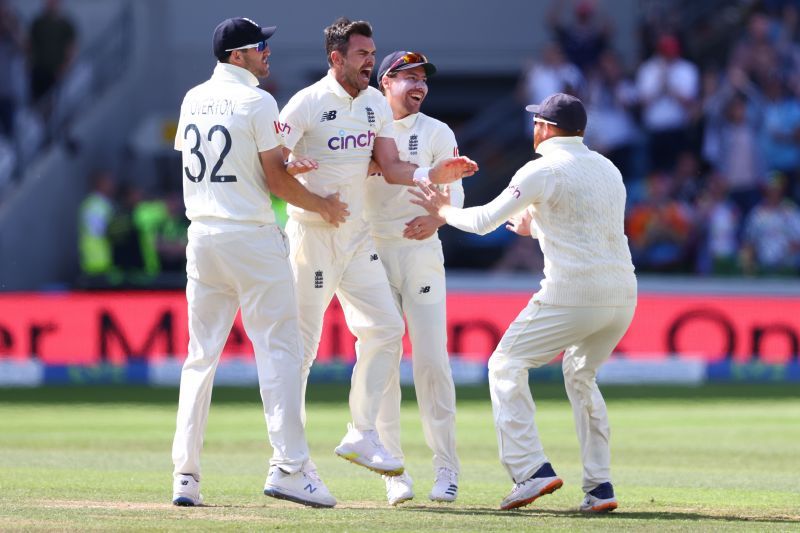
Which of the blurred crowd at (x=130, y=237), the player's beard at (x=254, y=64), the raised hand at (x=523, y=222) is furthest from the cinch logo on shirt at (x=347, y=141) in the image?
the blurred crowd at (x=130, y=237)

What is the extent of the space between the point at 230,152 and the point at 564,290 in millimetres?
1877

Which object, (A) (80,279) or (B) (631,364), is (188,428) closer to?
(B) (631,364)

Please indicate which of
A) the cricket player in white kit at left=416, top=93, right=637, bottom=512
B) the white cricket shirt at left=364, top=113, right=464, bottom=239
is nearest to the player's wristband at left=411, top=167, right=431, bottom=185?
the cricket player in white kit at left=416, top=93, right=637, bottom=512

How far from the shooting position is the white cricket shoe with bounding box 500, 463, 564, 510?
24.6 ft

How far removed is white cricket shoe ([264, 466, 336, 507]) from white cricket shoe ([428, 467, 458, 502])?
2.49 ft

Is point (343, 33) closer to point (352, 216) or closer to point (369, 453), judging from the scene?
point (352, 216)

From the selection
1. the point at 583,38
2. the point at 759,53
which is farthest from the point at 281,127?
the point at 759,53

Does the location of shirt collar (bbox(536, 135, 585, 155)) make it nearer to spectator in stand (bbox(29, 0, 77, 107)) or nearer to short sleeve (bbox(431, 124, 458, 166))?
short sleeve (bbox(431, 124, 458, 166))

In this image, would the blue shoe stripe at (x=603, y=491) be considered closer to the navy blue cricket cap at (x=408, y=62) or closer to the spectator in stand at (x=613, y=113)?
the navy blue cricket cap at (x=408, y=62)

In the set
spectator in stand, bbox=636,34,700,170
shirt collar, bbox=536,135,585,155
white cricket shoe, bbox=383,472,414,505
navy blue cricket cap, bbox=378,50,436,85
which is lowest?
white cricket shoe, bbox=383,472,414,505

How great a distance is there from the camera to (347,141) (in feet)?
26.3

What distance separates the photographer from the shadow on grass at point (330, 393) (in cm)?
1537

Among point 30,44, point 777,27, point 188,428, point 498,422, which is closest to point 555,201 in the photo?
point 498,422

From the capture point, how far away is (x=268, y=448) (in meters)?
11.3
